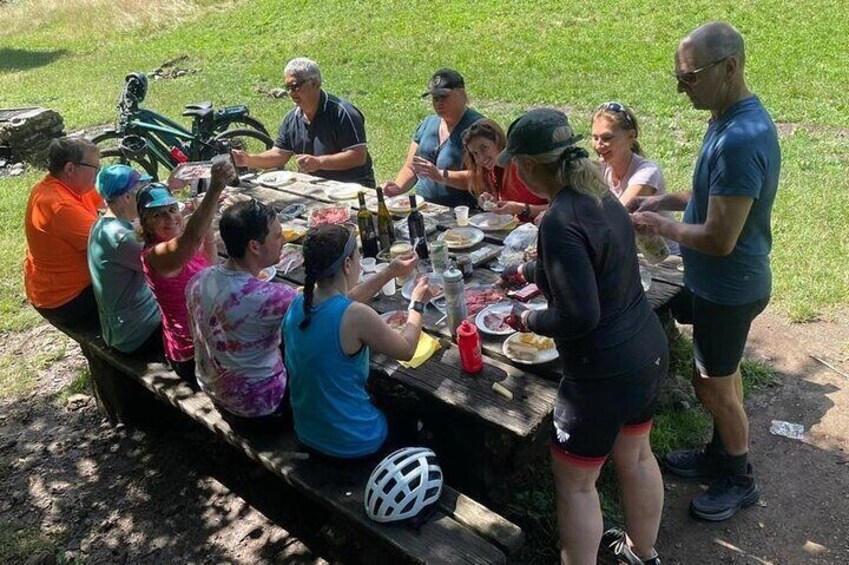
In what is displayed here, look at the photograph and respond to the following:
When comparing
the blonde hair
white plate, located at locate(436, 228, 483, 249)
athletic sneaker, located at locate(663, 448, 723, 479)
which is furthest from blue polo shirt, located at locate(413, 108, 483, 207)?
the blonde hair

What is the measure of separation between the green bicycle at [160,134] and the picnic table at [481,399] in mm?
4684

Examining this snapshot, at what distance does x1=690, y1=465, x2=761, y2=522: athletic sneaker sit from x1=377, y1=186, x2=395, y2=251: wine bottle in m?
2.40

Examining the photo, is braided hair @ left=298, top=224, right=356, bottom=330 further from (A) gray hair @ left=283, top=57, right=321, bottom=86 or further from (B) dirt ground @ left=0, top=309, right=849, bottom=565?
(A) gray hair @ left=283, top=57, right=321, bottom=86

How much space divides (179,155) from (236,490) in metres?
4.80

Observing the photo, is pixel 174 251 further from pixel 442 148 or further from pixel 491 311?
pixel 442 148

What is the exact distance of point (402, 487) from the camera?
9.67 ft

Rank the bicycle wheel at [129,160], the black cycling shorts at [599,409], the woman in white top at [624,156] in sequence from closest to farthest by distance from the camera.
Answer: the black cycling shorts at [599,409] < the woman in white top at [624,156] < the bicycle wheel at [129,160]

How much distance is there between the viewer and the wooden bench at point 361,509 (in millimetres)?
2887

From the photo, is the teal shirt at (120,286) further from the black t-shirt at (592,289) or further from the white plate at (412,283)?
the black t-shirt at (592,289)

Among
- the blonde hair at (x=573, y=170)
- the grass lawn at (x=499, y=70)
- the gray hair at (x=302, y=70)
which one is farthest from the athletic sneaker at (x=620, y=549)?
the gray hair at (x=302, y=70)

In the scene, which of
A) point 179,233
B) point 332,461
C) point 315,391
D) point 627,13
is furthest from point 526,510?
point 627,13

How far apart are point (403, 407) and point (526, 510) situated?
848 millimetres

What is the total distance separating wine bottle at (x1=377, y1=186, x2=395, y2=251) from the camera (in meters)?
4.87

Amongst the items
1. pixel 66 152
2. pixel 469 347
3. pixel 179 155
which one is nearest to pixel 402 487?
pixel 469 347
